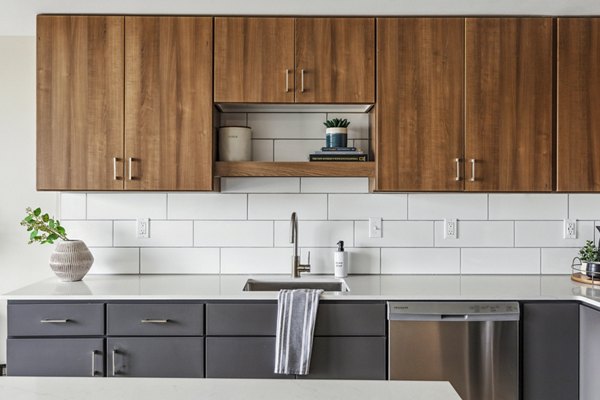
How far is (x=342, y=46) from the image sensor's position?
2404 millimetres

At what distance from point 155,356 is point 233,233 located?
2.77ft

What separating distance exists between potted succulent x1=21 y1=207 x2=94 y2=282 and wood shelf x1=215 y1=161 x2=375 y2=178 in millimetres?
811

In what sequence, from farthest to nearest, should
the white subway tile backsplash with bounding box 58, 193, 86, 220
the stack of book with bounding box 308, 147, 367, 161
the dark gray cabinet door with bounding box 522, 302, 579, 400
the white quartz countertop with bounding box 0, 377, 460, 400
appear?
the white subway tile backsplash with bounding box 58, 193, 86, 220 → the stack of book with bounding box 308, 147, 367, 161 → the dark gray cabinet door with bounding box 522, 302, 579, 400 → the white quartz countertop with bounding box 0, 377, 460, 400

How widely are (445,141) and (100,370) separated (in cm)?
196

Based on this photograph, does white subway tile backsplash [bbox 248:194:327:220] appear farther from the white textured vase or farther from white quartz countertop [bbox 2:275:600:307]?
the white textured vase

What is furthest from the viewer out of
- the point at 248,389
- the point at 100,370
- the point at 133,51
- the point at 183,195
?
the point at 183,195

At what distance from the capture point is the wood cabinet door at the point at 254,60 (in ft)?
7.85

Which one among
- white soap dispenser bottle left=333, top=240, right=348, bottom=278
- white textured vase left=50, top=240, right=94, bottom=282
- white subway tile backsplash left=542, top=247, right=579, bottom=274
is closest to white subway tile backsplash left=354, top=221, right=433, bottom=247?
white soap dispenser bottle left=333, top=240, right=348, bottom=278

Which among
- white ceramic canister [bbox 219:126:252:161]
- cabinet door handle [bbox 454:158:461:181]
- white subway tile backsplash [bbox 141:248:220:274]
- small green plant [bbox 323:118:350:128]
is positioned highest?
small green plant [bbox 323:118:350:128]

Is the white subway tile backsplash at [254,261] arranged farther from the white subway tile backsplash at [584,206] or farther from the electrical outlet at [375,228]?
the white subway tile backsplash at [584,206]

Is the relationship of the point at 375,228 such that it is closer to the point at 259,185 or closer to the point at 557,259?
the point at 259,185

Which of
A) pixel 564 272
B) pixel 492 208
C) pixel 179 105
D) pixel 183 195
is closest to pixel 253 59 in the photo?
pixel 179 105

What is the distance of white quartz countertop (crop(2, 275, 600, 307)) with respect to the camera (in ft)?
6.85

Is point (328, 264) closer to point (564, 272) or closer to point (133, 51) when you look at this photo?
point (564, 272)
